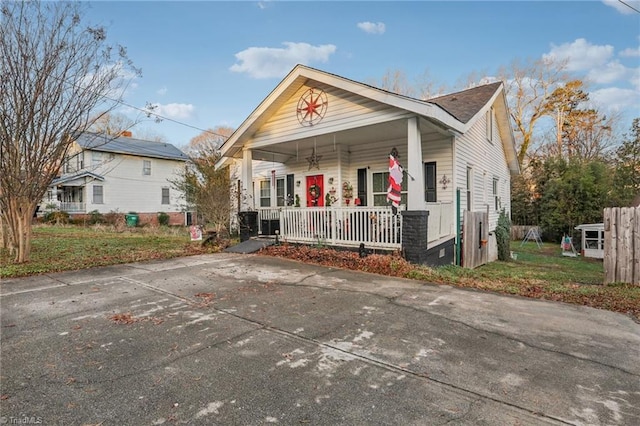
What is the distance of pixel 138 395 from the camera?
2.38m

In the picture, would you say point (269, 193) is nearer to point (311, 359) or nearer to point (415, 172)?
point (415, 172)

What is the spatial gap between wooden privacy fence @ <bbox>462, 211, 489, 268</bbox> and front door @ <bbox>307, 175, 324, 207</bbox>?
191 inches

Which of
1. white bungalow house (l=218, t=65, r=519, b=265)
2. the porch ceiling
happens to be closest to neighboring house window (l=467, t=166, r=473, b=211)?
white bungalow house (l=218, t=65, r=519, b=265)

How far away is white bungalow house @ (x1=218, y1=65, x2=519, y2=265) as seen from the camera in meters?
7.45

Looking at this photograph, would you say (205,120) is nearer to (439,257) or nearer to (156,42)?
(156,42)

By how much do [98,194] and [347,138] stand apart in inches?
979

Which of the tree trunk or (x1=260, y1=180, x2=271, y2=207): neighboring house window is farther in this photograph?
(x1=260, y1=180, x2=271, y2=207): neighboring house window

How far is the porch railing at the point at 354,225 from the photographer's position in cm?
766

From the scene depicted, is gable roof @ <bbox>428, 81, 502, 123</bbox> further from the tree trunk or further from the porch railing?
the tree trunk

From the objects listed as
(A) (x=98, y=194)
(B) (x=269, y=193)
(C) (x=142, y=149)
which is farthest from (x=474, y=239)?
(C) (x=142, y=149)

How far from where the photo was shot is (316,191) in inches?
466

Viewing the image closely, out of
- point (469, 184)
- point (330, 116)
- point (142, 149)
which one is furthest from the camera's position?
point (142, 149)

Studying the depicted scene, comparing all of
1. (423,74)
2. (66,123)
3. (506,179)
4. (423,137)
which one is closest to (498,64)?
(423,74)

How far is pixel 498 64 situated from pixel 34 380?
32654mm
